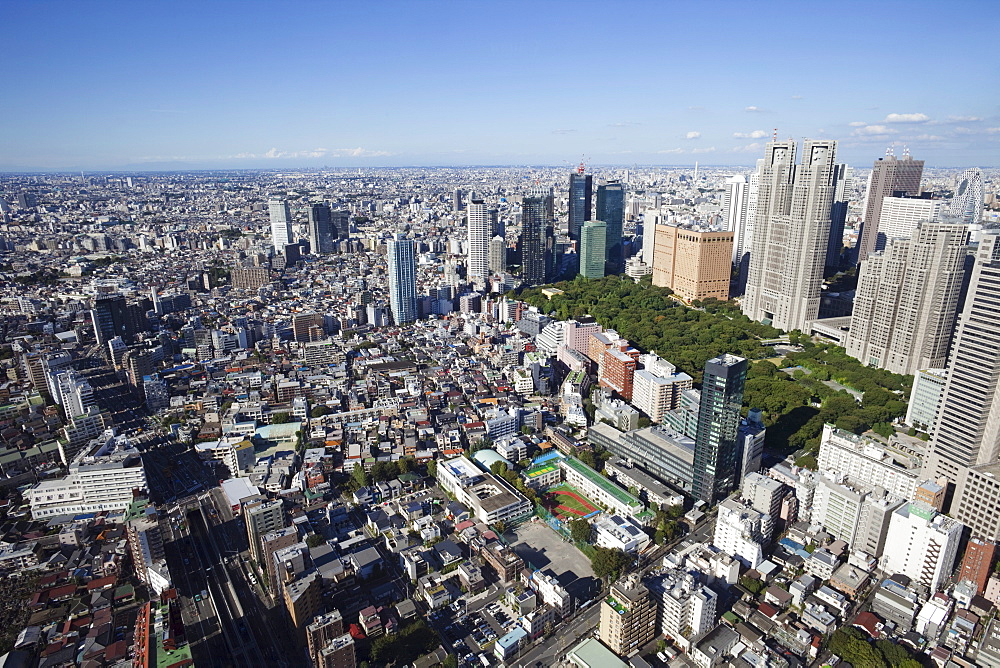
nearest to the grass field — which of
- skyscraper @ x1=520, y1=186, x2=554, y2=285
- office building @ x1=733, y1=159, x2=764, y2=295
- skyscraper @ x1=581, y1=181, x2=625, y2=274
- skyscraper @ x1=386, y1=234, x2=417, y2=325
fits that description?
skyscraper @ x1=386, y1=234, x2=417, y2=325

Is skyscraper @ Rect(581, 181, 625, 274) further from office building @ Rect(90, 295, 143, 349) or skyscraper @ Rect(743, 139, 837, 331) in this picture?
office building @ Rect(90, 295, 143, 349)

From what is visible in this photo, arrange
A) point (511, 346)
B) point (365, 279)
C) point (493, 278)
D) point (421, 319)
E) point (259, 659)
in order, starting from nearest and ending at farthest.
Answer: point (259, 659) → point (511, 346) → point (421, 319) → point (493, 278) → point (365, 279)

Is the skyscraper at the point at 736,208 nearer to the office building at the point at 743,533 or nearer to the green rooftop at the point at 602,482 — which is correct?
the green rooftop at the point at 602,482

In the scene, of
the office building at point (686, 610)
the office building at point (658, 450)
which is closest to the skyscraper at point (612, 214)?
the office building at point (658, 450)

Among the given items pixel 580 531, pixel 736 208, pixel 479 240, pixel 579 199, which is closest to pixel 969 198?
pixel 736 208

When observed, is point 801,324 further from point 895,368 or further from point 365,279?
point 365,279

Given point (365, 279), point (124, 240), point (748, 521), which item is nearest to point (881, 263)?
point (748, 521)
